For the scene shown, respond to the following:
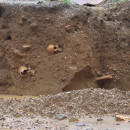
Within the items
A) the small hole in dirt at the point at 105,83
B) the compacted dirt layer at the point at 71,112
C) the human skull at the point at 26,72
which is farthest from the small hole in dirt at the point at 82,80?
the compacted dirt layer at the point at 71,112

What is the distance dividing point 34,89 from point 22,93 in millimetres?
334

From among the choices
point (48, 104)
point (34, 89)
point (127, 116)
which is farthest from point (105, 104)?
point (34, 89)

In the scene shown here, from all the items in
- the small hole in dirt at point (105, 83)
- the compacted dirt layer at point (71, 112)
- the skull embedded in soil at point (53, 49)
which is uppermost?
the compacted dirt layer at point (71, 112)

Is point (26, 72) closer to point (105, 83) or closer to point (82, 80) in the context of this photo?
point (82, 80)

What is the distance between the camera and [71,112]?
3969mm

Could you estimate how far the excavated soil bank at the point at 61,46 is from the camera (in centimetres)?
751

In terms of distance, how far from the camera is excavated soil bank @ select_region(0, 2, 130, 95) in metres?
7.51

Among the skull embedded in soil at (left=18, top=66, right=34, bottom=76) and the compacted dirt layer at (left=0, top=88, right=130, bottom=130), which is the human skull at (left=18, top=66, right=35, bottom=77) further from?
the compacted dirt layer at (left=0, top=88, right=130, bottom=130)

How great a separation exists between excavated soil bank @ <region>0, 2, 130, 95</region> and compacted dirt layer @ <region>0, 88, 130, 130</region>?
2729 mm

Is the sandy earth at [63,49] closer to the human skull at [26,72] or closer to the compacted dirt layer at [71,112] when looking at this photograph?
the human skull at [26,72]

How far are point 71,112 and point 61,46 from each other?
387 cm

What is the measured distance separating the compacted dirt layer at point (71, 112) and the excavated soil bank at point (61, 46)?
107 inches

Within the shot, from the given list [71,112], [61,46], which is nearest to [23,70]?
[61,46]

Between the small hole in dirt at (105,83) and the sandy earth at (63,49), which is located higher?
the sandy earth at (63,49)
